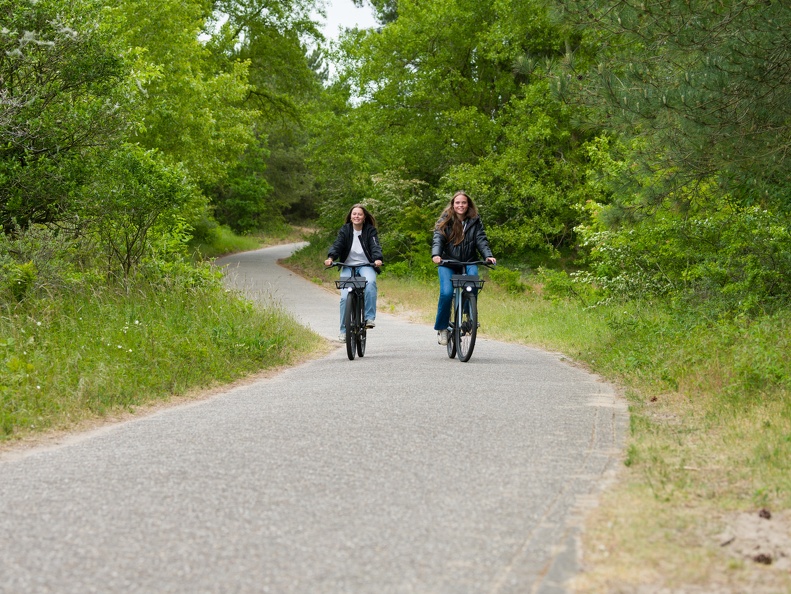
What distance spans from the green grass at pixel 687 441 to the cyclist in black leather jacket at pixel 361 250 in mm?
2953

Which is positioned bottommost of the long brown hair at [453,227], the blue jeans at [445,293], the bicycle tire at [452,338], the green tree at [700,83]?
the bicycle tire at [452,338]

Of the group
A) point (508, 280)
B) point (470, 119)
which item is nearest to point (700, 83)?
point (508, 280)

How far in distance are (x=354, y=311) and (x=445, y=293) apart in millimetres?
1239

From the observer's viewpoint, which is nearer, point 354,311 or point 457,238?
point 457,238

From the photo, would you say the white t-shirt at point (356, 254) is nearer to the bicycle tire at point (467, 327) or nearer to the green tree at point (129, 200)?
the bicycle tire at point (467, 327)

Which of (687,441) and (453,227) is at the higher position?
(453,227)

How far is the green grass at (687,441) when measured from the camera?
3914mm

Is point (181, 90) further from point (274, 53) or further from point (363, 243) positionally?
point (363, 243)

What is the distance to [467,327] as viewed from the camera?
464 inches

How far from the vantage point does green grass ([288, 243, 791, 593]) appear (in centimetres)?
391

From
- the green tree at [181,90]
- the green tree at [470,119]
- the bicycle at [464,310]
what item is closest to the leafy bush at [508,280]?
the green tree at [470,119]

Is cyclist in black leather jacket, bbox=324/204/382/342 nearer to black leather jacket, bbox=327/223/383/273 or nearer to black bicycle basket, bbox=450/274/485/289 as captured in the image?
black leather jacket, bbox=327/223/383/273

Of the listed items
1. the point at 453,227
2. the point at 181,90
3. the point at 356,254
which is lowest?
the point at 356,254

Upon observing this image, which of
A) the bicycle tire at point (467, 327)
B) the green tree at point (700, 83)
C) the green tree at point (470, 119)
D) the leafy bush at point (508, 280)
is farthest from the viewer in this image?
the green tree at point (470, 119)
